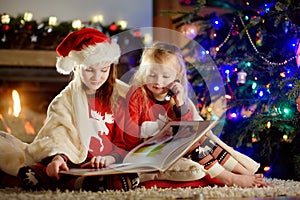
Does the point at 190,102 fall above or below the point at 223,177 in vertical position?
above

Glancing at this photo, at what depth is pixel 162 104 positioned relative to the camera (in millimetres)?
1637

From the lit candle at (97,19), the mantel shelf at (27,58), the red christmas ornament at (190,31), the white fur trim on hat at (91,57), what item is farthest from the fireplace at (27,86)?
the white fur trim on hat at (91,57)

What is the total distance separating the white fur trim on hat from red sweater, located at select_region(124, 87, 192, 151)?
121 millimetres

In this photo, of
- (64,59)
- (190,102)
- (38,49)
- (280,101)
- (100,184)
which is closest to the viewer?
(100,184)

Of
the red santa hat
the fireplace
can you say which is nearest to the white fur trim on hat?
the red santa hat

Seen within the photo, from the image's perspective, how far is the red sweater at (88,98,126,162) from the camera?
155 centimetres

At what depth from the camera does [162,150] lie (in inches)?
59.2

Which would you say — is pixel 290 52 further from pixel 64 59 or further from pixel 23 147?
pixel 23 147

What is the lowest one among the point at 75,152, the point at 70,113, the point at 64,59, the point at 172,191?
the point at 172,191

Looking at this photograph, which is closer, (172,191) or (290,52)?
(172,191)

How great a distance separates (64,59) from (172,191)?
19.3 inches

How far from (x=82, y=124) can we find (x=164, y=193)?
307 millimetres

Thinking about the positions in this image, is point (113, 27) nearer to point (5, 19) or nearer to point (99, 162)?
point (5, 19)

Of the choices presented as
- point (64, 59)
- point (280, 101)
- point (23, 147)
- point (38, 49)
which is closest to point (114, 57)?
point (64, 59)
